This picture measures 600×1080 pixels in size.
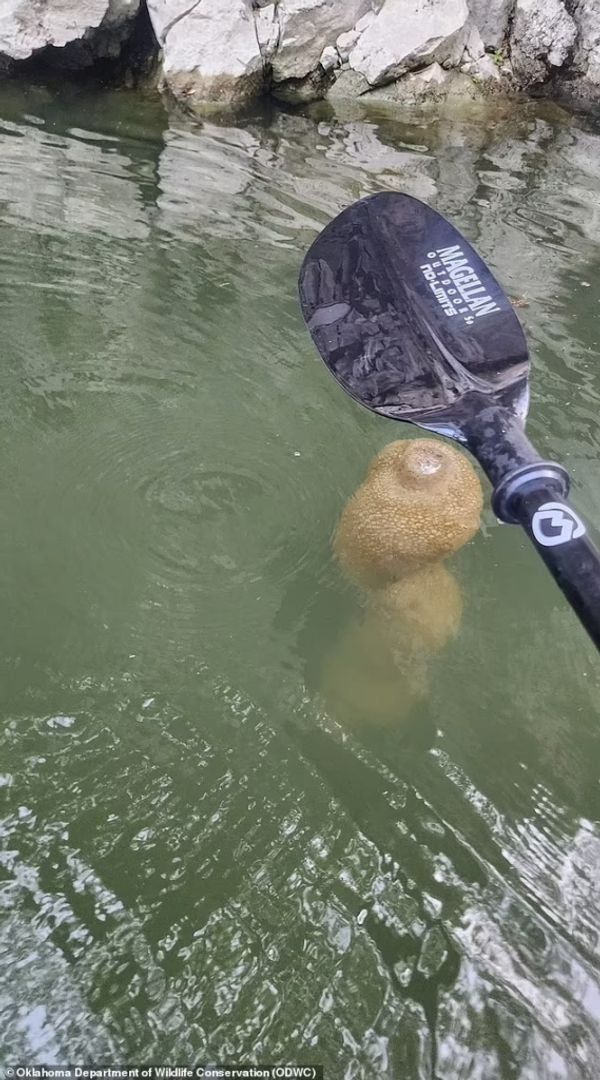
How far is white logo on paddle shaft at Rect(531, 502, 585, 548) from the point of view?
2.10m

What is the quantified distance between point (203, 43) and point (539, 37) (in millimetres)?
3713

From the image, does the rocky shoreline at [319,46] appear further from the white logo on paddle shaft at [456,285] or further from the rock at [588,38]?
the white logo on paddle shaft at [456,285]

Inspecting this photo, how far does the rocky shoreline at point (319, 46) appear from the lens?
807 centimetres

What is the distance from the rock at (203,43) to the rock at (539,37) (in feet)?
9.79

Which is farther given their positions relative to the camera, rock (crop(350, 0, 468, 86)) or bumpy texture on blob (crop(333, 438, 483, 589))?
rock (crop(350, 0, 468, 86))

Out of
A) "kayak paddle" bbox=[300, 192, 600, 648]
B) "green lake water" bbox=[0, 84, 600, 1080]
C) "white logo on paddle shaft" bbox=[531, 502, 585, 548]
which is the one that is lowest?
"green lake water" bbox=[0, 84, 600, 1080]

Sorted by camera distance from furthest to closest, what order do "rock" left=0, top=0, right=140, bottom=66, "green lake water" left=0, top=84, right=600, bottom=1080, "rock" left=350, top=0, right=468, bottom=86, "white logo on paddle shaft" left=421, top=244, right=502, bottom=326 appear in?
1. "rock" left=350, top=0, right=468, bottom=86
2. "rock" left=0, top=0, right=140, bottom=66
3. "white logo on paddle shaft" left=421, top=244, right=502, bottom=326
4. "green lake water" left=0, top=84, right=600, bottom=1080

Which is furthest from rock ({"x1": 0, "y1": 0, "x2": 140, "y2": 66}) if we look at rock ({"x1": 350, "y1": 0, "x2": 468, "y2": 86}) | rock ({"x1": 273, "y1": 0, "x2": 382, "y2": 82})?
rock ({"x1": 350, "y1": 0, "x2": 468, "y2": 86})

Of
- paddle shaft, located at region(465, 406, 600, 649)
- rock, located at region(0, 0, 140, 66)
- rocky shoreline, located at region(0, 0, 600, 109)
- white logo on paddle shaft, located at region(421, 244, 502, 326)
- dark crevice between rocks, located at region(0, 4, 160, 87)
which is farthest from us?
dark crevice between rocks, located at region(0, 4, 160, 87)

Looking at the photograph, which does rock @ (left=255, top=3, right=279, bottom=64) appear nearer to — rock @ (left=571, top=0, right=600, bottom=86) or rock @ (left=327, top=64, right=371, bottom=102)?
A: rock @ (left=327, top=64, right=371, bottom=102)

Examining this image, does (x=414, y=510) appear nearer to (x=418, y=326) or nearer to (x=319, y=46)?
(x=418, y=326)

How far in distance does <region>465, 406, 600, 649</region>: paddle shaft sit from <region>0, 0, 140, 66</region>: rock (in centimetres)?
718

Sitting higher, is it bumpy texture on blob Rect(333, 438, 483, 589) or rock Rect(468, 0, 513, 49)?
rock Rect(468, 0, 513, 49)

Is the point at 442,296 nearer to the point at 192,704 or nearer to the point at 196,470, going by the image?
the point at 196,470
